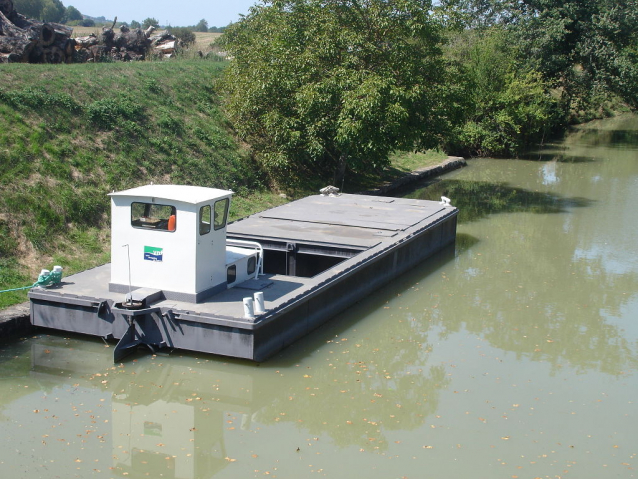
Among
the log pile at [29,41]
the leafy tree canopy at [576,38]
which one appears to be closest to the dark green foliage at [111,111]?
the log pile at [29,41]

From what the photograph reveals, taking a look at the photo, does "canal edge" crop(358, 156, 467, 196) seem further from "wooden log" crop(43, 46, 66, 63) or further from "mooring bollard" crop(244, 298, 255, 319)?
"mooring bollard" crop(244, 298, 255, 319)

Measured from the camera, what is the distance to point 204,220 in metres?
9.88

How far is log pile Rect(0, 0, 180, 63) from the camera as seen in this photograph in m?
19.7

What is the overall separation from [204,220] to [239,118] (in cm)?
1065

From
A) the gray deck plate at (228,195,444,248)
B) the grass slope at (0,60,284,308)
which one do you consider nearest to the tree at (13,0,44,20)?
the grass slope at (0,60,284,308)

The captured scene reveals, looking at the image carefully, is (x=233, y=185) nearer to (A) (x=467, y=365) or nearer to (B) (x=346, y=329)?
(B) (x=346, y=329)

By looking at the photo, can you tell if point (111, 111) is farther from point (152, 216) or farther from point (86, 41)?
point (86, 41)

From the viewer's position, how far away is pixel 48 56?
69.4ft

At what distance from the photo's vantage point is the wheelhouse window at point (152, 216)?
984 cm

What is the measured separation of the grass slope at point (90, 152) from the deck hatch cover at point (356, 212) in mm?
2121

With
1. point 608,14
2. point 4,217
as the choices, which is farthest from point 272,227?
point 608,14

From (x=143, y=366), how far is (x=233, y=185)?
9.61 m

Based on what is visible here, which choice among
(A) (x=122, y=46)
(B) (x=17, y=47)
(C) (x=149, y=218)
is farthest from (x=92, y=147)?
(A) (x=122, y=46)

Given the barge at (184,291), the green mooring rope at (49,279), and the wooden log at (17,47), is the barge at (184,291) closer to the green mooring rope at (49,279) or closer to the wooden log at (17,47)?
the green mooring rope at (49,279)
